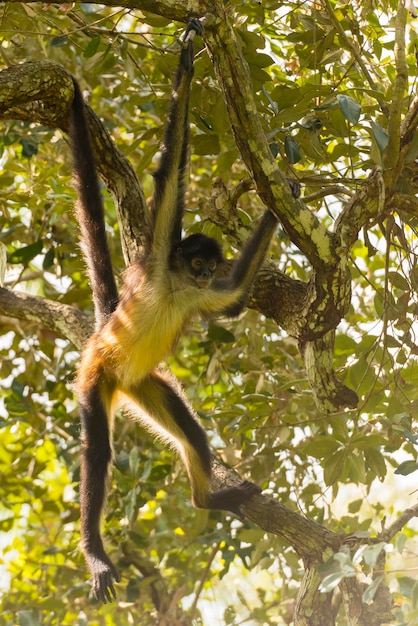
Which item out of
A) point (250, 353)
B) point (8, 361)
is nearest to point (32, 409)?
point (8, 361)

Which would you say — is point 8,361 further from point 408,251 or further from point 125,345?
point 408,251

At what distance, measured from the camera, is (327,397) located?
3.94 m

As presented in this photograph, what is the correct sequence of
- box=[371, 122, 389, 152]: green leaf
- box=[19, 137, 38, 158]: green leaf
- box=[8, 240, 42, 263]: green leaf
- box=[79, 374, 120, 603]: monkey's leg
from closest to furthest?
box=[371, 122, 389, 152]: green leaf → box=[79, 374, 120, 603]: monkey's leg → box=[8, 240, 42, 263]: green leaf → box=[19, 137, 38, 158]: green leaf

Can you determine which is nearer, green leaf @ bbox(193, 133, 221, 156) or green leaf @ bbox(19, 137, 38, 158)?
green leaf @ bbox(193, 133, 221, 156)

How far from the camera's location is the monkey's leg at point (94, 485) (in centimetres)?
407

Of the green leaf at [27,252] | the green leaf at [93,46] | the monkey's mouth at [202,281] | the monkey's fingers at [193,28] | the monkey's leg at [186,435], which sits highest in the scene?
the green leaf at [93,46]

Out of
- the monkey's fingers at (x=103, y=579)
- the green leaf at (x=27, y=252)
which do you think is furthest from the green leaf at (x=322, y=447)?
the green leaf at (x=27, y=252)

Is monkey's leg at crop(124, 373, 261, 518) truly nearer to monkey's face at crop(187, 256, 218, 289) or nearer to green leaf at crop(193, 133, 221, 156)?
monkey's face at crop(187, 256, 218, 289)

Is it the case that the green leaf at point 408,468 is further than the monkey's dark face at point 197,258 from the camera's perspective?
No

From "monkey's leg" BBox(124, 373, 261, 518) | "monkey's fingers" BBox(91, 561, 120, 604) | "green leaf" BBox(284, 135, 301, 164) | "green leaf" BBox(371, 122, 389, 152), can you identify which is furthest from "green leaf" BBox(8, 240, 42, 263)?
"green leaf" BBox(371, 122, 389, 152)

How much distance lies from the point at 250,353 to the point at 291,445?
752 millimetres

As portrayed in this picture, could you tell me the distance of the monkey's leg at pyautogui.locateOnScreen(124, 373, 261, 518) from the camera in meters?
4.53

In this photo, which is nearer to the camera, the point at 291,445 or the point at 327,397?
the point at 327,397

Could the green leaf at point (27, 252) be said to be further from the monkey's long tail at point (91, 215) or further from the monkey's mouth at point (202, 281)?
the monkey's mouth at point (202, 281)
